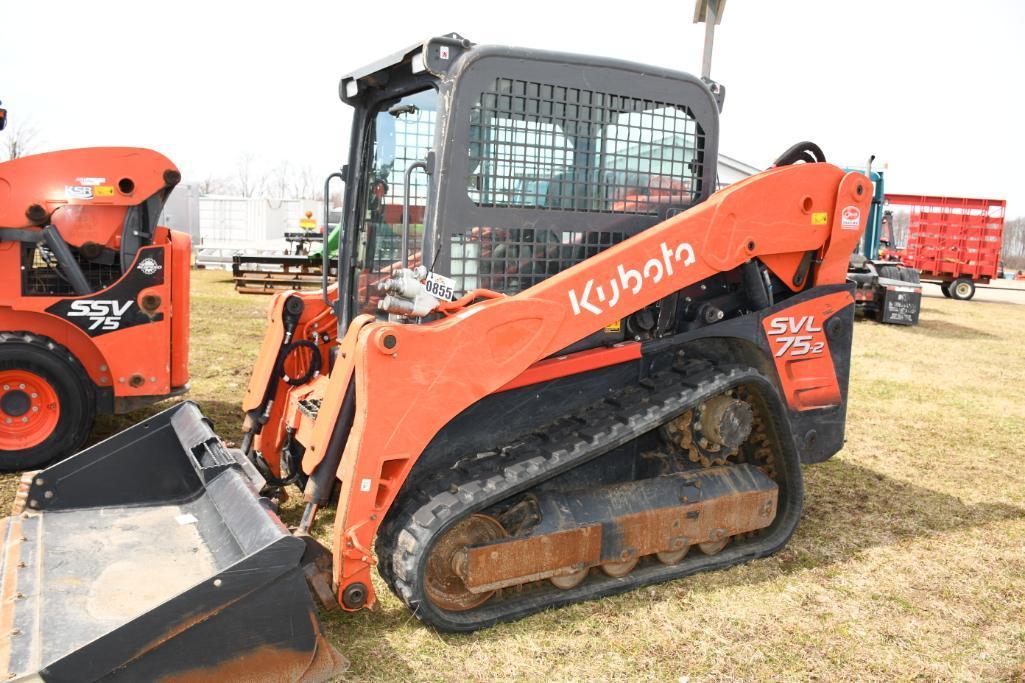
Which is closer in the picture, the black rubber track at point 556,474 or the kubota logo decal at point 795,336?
the black rubber track at point 556,474

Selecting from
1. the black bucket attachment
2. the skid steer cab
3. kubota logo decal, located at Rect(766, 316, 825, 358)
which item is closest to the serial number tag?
the black bucket attachment

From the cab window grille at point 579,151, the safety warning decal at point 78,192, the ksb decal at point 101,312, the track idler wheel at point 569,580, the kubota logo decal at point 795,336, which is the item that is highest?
the cab window grille at point 579,151

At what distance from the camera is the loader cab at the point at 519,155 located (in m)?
3.79

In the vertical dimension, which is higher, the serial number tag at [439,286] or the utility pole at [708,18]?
the utility pole at [708,18]

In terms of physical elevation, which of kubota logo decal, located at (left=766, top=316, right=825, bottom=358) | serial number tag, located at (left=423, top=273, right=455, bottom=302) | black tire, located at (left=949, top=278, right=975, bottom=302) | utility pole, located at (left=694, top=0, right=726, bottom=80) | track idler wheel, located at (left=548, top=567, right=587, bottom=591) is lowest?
track idler wheel, located at (left=548, top=567, right=587, bottom=591)

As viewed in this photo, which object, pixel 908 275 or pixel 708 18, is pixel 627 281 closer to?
pixel 708 18

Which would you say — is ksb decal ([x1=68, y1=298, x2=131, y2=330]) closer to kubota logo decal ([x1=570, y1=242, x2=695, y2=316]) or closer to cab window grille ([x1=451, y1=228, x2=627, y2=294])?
cab window grille ([x1=451, y1=228, x2=627, y2=294])

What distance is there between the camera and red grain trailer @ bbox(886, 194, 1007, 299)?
84.3 feet

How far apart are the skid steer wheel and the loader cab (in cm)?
261

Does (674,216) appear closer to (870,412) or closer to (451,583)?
(451,583)

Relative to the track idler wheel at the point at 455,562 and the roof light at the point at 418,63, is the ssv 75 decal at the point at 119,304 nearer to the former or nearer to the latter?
the roof light at the point at 418,63

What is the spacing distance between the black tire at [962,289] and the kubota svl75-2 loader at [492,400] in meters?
24.0

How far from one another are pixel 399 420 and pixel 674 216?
1.80m

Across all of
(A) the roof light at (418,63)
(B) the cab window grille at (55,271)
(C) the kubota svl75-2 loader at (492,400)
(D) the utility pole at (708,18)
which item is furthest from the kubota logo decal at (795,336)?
(B) the cab window grille at (55,271)
